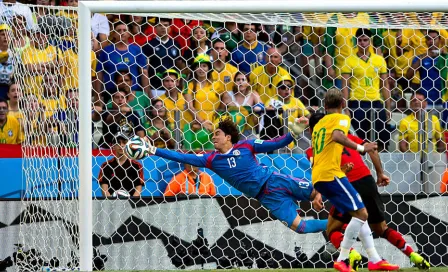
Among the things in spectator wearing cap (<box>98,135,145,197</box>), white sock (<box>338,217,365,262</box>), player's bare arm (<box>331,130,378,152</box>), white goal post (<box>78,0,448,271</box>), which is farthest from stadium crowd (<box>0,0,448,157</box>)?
white sock (<box>338,217,365,262</box>)

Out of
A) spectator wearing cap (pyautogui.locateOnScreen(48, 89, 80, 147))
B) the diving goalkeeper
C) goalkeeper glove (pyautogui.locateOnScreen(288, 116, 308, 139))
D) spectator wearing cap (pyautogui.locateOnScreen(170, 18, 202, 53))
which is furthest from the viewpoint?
spectator wearing cap (pyautogui.locateOnScreen(170, 18, 202, 53))

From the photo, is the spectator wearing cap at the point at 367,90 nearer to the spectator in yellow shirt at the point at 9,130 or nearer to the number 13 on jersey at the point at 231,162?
the number 13 on jersey at the point at 231,162

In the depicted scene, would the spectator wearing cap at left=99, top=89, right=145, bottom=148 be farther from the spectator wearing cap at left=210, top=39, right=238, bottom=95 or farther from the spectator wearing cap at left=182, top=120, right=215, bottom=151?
the spectator wearing cap at left=210, top=39, right=238, bottom=95

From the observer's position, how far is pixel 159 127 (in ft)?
27.8

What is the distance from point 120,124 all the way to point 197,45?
1498 mm

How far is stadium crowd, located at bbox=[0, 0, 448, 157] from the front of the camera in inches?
301

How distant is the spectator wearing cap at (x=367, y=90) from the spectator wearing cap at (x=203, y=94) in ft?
4.13

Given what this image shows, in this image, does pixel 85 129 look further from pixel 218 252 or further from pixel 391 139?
pixel 391 139

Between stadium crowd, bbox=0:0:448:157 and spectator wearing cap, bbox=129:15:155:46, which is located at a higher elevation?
spectator wearing cap, bbox=129:15:155:46

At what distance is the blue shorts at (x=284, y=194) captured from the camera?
8.09m

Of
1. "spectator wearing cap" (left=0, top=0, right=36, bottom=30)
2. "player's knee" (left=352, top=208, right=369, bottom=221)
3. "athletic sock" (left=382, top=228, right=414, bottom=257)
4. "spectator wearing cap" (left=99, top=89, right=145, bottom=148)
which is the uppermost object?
"spectator wearing cap" (left=0, top=0, right=36, bottom=30)

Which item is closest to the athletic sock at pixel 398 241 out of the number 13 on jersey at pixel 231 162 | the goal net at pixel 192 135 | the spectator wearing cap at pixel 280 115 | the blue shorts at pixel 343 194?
the blue shorts at pixel 343 194

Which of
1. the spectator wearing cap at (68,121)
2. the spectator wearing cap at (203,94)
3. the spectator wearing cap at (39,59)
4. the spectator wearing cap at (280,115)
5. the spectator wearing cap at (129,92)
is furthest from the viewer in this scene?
the spectator wearing cap at (129,92)

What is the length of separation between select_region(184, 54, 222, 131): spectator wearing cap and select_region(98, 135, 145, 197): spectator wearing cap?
72 centimetres
